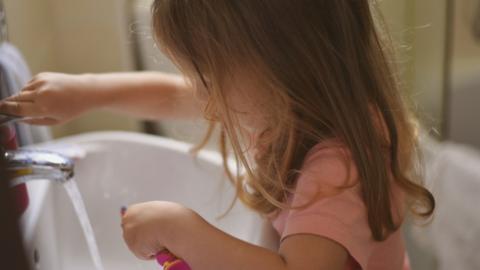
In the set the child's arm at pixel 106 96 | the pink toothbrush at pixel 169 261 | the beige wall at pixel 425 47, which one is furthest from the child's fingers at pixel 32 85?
the beige wall at pixel 425 47

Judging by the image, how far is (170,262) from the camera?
1.95 ft

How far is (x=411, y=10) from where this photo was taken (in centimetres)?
104

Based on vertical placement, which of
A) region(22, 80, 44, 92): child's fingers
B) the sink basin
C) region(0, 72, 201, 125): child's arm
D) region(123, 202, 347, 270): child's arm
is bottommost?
the sink basin

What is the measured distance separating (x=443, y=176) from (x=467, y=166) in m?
0.05

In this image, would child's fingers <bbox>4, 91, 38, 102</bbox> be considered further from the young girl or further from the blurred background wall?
the blurred background wall

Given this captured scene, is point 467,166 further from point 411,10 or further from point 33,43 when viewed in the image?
point 33,43

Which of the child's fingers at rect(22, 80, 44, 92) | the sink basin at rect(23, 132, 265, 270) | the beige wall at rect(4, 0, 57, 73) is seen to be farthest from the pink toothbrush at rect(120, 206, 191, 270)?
the beige wall at rect(4, 0, 57, 73)

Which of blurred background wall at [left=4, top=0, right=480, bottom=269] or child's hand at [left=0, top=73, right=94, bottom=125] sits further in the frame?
blurred background wall at [left=4, top=0, right=480, bottom=269]

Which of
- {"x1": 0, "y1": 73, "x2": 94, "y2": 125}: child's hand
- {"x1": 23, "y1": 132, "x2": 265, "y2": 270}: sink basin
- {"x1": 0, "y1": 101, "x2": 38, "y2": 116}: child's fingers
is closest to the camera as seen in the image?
{"x1": 0, "y1": 101, "x2": 38, "y2": 116}: child's fingers

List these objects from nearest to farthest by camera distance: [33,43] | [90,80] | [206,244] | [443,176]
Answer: [206,244] → [90,80] → [33,43] → [443,176]

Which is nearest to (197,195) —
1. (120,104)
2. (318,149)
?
(120,104)

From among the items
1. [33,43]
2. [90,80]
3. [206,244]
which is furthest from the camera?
[33,43]

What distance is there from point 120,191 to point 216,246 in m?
0.35

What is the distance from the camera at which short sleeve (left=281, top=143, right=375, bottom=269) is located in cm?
61
